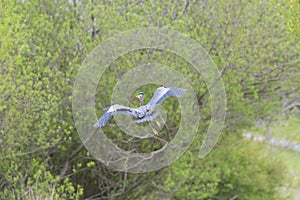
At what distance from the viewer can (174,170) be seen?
13.3m

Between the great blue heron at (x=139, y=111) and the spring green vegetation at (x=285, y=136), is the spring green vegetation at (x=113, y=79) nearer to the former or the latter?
the spring green vegetation at (x=285, y=136)

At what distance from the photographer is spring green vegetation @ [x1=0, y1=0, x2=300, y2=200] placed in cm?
1162

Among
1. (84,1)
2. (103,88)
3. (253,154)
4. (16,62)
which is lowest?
(253,154)

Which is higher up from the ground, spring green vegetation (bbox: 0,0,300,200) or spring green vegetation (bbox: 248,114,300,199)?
spring green vegetation (bbox: 0,0,300,200)

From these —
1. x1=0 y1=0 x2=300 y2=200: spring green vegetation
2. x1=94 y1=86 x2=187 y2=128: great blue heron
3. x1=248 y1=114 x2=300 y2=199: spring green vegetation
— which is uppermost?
x1=0 y1=0 x2=300 y2=200: spring green vegetation

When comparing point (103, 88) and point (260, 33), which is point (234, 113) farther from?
point (103, 88)

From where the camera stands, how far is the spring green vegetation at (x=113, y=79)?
11.6m

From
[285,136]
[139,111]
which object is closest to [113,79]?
[139,111]

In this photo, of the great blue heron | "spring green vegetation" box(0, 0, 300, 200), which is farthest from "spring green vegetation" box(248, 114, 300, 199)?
the great blue heron

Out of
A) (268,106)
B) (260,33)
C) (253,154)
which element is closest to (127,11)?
(260,33)

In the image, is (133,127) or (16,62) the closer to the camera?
(133,127)

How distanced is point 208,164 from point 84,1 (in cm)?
455

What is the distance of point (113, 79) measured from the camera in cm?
1231

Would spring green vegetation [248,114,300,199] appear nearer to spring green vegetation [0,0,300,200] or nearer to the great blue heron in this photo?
spring green vegetation [0,0,300,200]
